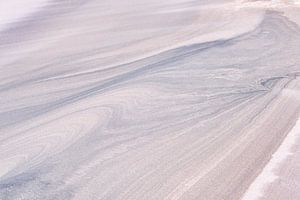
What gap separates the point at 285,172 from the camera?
4.58 metres

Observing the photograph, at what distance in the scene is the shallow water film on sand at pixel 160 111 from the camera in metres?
4.70

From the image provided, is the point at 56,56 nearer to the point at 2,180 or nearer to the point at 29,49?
the point at 29,49

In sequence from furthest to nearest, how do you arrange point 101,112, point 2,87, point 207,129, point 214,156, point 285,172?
point 2,87
point 101,112
point 207,129
point 214,156
point 285,172

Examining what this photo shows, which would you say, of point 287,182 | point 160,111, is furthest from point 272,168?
point 160,111

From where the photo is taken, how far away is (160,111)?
625 cm

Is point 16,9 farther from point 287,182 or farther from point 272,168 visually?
point 287,182

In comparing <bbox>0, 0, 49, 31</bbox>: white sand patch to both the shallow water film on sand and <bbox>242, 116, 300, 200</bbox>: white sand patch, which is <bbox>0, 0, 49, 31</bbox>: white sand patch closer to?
the shallow water film on sand

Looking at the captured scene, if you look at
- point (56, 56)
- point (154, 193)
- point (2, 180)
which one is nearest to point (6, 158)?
point (2, 180)

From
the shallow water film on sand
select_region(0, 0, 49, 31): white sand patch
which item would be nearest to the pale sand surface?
the shallow water film on sand

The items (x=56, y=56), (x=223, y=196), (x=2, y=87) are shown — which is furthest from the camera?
(x=56, y=56)

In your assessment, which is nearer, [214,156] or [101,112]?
[214,156]

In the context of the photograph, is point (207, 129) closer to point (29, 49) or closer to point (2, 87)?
point (2, 87)

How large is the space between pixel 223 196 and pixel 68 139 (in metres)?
2.04

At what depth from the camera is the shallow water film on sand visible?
15.4 feet
